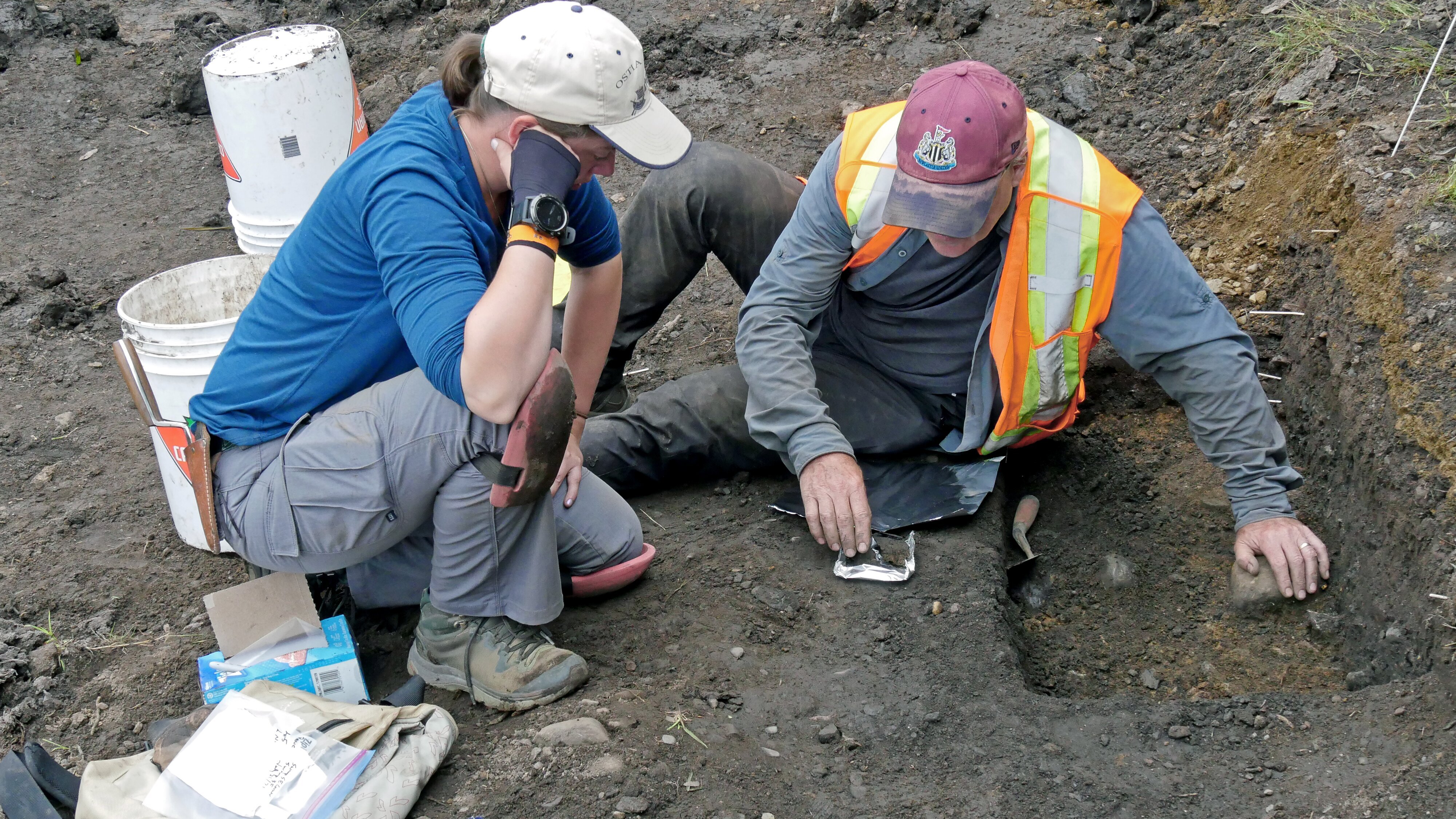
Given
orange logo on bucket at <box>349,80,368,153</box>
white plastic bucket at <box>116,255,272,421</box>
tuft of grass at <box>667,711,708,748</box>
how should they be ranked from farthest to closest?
orange logo on bucket at <box>349,80,368,153</box> < white plastic bucket at <box>116,255,272,421</box> < tuft of grass at <box>667,711,708,748</box>

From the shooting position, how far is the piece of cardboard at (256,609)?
229 cm

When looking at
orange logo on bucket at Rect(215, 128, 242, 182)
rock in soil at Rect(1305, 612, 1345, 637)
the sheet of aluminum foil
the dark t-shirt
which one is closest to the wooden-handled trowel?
the sheet of aluminum foil

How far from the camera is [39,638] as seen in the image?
8.36 ft

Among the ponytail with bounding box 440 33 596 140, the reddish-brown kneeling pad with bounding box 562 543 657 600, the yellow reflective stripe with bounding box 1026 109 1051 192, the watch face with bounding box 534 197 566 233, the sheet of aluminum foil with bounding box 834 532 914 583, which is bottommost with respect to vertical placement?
the sheet of aluminum foil with bounding box 834 532 914 583

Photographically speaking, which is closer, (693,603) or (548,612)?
A: (548,612)

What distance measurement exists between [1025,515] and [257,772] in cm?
203

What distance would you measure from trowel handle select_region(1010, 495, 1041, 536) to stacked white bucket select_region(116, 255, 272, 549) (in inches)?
81.9

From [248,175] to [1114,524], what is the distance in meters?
3.33

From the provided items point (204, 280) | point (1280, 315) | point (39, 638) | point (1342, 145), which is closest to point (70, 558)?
point (39, 638)

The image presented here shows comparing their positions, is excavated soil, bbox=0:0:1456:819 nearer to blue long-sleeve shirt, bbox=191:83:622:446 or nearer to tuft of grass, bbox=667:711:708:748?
tuft of grass, bbox=667:711:708:748

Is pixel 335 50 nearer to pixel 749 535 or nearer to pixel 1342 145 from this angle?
pixel 749 535

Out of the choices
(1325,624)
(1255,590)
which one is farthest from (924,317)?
(1325,624)

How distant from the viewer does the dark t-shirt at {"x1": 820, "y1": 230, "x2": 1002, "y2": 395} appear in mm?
2773

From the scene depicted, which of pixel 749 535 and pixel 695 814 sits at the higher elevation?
pixel 695 814
